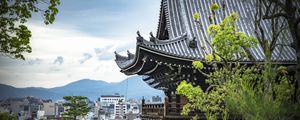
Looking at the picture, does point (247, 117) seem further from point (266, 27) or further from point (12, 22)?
point (266, 27)

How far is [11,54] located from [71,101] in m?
43.8

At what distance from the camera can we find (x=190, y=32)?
58.0 feet

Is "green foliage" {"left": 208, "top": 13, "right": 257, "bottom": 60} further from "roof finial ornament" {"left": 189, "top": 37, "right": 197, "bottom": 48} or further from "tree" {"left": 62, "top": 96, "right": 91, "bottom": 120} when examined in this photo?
"tree" {"left": 62, "top": 96, "right": 91, "bottom": 120}

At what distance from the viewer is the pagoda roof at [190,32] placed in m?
15.3

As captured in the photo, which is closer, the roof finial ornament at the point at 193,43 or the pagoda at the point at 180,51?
the pagoda at the point at 180,51

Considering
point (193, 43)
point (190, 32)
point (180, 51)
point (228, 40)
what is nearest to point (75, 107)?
point (190, 32)

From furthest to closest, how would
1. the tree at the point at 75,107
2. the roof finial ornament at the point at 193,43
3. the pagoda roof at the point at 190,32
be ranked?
the tree at the point at 75,107 → the roof finial ornament at the point at 193,43 → the pagoda roof at the point at 190,32

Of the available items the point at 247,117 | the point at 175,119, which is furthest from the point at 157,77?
the point at 247,117

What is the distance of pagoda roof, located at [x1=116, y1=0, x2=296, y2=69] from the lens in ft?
50.1

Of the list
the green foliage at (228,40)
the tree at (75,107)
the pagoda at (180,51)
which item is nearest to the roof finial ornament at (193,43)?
the pagoda at (180,51)

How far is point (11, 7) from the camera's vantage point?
7.16 metres

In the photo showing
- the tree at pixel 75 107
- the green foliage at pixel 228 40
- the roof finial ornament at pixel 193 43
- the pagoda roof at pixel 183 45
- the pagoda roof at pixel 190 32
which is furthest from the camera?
the tree at pixel 75 107

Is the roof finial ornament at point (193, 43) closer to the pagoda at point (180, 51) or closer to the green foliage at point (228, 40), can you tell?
the pagoda at point (180, 51)

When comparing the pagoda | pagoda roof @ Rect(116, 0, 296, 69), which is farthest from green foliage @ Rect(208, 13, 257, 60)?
pagoda roof @ Rect(116, 0, 296, 69)
